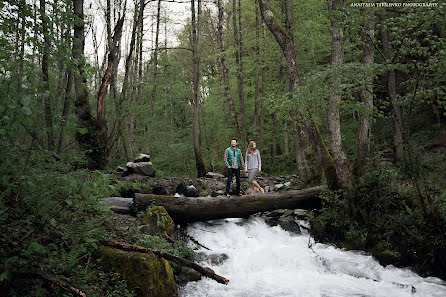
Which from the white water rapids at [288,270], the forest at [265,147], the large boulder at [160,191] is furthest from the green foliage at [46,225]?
the large boulder at [160,191]

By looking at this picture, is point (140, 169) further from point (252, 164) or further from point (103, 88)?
point (252, 164)

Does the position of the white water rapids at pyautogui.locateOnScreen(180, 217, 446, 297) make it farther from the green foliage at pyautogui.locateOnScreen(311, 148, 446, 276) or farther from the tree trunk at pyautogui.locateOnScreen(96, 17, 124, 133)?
the tree trunk at pyautogui.locateOnScreen(96, 17, 124, 133)

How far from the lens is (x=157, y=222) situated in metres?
8.01

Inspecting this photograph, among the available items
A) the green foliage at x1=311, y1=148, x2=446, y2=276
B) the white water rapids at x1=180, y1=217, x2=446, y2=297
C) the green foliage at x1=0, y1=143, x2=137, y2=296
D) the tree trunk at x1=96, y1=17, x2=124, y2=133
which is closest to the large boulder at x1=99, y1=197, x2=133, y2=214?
the white water rapids at x1=180, y1=217, x2=446, y2=297

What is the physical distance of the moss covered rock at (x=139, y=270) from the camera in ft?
17.1

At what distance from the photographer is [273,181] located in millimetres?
16422

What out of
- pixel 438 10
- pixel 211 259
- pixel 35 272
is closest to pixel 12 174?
pixel 35 272

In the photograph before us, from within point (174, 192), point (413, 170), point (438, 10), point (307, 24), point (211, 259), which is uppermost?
point (307, 24)

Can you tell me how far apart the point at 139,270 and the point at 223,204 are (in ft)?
16.2

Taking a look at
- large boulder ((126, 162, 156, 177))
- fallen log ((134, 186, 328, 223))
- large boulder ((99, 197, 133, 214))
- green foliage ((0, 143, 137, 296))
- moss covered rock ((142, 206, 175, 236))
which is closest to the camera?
green foliage ((0, 143, 137, 296))

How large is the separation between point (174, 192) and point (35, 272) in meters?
8.95

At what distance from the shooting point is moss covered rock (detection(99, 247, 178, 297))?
5223 millimetres

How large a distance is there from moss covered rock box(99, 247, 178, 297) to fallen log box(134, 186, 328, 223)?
3.55 m

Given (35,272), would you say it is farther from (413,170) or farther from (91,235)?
(413,170)
